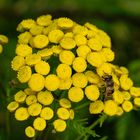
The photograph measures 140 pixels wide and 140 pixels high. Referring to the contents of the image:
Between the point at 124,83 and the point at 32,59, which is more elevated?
the point at 32,59

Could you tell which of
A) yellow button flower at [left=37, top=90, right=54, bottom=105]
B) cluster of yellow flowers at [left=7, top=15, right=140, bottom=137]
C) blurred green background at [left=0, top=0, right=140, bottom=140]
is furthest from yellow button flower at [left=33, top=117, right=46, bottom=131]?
blurred green background at [left=0, top=0, right=140, bottom=140]

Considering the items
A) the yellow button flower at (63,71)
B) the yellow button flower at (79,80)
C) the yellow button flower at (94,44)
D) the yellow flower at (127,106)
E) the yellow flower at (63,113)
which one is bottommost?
the yellow flower at (63,113)

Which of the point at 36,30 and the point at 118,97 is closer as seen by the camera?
A: the point at 118,97

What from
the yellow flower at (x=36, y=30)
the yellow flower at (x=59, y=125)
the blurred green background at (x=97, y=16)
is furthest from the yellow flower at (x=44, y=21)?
the blurred green background at (x=97, y=16)

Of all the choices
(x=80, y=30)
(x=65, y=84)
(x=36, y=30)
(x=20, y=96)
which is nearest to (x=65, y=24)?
(x=80, y=30)

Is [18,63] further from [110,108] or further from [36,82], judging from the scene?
[110,108]

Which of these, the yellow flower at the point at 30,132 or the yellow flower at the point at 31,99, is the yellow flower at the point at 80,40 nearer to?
the yellow flower at the point at 31,99

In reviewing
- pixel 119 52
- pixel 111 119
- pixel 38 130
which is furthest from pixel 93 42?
pixel 119 52
